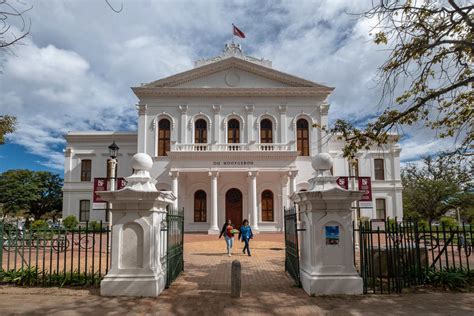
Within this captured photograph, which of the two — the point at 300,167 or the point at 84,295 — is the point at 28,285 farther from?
Result: the point at 300,167

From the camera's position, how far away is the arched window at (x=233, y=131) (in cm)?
2803

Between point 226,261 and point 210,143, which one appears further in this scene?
point 210,143

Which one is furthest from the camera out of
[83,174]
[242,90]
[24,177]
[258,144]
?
[24,177]

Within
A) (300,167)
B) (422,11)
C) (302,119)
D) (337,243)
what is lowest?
(337,243)

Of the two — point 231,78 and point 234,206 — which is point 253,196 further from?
point 231,78

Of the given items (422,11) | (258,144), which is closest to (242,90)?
(258,144)

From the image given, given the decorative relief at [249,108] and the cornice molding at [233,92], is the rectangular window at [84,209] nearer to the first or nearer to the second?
the cornice molding at [233,92]

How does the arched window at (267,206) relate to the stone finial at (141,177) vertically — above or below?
below

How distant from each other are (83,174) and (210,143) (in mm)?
12772

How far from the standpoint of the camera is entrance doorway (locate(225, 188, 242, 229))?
27.0m

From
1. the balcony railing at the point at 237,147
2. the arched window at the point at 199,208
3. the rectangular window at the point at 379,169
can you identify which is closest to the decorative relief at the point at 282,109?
the balcony railing at the point at 237,147

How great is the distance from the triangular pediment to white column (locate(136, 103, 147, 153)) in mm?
1833

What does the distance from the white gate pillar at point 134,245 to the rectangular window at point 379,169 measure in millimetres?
27888

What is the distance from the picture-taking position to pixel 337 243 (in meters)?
7.38
